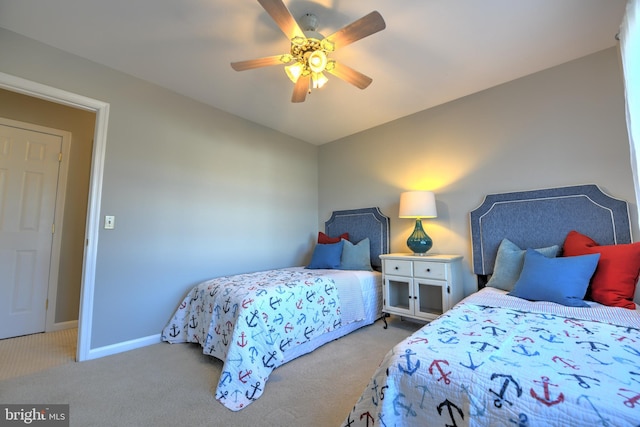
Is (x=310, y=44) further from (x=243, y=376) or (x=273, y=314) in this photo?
(x=243, y=376)

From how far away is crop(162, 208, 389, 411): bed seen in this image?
1753 mm

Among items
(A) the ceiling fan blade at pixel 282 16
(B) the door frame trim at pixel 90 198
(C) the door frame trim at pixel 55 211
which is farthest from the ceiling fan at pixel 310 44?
(C) the door frame trim at pixel 55 211

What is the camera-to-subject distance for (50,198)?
2.88 metres

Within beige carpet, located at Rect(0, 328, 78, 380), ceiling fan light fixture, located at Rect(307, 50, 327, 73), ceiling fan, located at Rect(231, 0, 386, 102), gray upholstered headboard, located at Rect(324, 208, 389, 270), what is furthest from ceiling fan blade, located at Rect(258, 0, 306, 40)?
beige carpet, located at Rect(0, 328, 78, 380)

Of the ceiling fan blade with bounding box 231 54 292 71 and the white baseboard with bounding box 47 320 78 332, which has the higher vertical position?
the ceiling fan blade with bounding box 231 54 292 71

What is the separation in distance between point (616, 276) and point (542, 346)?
1.22 meters

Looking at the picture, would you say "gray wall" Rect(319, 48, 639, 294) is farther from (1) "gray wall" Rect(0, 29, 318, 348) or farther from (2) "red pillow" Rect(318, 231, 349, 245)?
(1) "gray wall" Rect(0, 29, 318, 348)

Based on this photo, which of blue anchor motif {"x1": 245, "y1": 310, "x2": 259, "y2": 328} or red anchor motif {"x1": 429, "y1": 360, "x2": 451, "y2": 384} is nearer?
red anchor motif {"x1": 429, "y1": 360, "x2": 451, "y2": 384}

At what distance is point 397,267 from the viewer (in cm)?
279

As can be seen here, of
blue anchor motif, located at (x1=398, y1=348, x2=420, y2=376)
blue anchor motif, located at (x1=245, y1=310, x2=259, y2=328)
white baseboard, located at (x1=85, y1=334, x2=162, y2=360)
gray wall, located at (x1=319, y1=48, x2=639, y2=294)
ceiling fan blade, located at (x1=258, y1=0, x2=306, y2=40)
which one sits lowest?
white baseboard, located at (x1=85, y1=334, x2=162, y2=360)

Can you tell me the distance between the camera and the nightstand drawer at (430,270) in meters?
2.50

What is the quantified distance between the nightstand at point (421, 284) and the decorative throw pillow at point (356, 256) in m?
0.36

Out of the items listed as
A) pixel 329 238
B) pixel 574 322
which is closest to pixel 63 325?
pixel 329 238

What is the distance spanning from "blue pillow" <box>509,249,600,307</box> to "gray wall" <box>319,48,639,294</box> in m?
0.68
